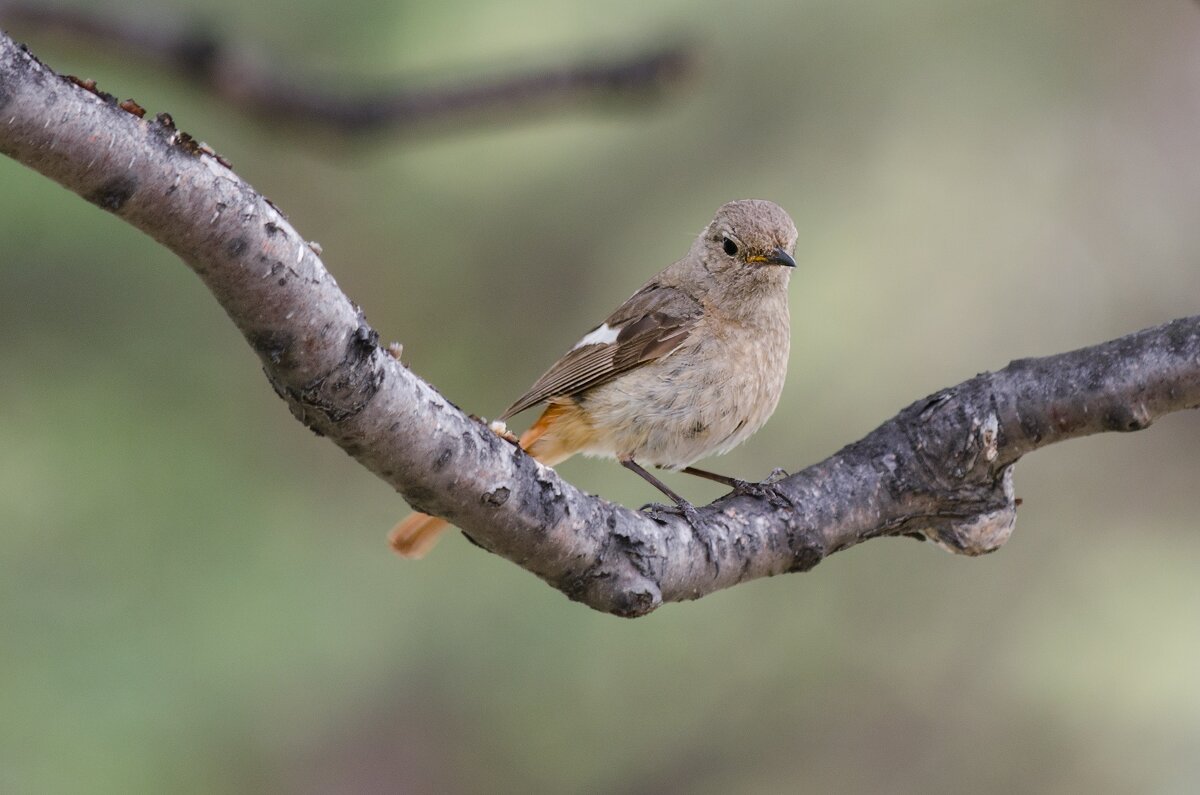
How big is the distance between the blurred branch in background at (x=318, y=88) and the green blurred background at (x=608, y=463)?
0.15m

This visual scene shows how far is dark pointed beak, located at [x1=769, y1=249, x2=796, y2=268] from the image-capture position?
174 inches

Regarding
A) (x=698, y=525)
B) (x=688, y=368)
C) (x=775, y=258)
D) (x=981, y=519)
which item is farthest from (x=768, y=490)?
(x=775, y=258)

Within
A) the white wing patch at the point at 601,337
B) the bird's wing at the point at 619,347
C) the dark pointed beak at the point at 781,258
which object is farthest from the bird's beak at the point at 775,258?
the white wing patch at the point at 601,337

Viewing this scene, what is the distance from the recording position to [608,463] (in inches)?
213

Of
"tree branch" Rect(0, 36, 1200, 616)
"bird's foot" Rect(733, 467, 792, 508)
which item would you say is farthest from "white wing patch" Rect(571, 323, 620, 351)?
"tree branch" Rect(0, 36, 1200, 616)

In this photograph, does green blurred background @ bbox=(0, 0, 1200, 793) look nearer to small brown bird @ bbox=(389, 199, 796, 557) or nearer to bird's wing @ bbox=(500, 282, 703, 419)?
small brown bird @ bbox=(389, 199, 796, 557)

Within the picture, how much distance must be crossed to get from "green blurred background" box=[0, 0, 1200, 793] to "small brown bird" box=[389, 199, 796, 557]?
0.63 m

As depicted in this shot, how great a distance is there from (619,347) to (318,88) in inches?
56.4

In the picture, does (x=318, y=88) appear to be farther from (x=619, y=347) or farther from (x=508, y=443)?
(x=508, y=443)

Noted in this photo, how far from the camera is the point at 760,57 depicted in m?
5.74

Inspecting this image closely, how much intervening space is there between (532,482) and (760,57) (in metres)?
3.62

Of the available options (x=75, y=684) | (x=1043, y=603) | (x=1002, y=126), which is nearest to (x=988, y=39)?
(x=1002, y=126)

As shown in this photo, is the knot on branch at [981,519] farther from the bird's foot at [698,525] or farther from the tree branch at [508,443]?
the bird's foot at [698,525]

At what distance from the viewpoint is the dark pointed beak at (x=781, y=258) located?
4414 mm
